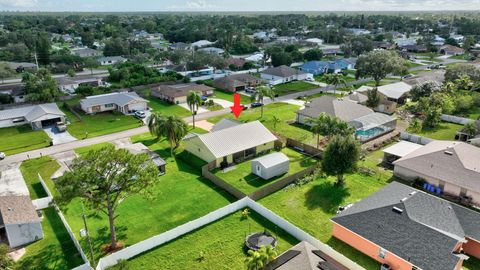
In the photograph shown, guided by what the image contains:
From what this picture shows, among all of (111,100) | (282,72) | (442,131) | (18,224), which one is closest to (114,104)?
(111,100)

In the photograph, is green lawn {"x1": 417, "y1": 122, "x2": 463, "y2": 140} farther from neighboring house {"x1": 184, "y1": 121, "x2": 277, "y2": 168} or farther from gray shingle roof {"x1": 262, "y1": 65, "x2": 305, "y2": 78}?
gray shingle roof {"x1": 262, "y1": 65, "x2": 305, "y2": 78}

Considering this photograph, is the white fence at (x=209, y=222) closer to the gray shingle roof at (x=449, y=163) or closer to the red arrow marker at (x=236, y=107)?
the gray shingle roof at (x=449, y=163)

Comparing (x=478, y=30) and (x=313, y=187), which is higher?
(x=478, y=30)

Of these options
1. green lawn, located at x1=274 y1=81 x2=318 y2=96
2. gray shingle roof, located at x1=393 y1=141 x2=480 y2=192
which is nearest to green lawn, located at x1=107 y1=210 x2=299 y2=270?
gray shingle roof, located at x1=393 y1=141 x2=480 y2=192

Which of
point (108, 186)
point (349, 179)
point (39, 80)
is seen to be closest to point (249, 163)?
point (349, 179)

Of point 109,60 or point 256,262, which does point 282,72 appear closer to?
point 109,60

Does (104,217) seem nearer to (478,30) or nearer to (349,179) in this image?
(349,179)
